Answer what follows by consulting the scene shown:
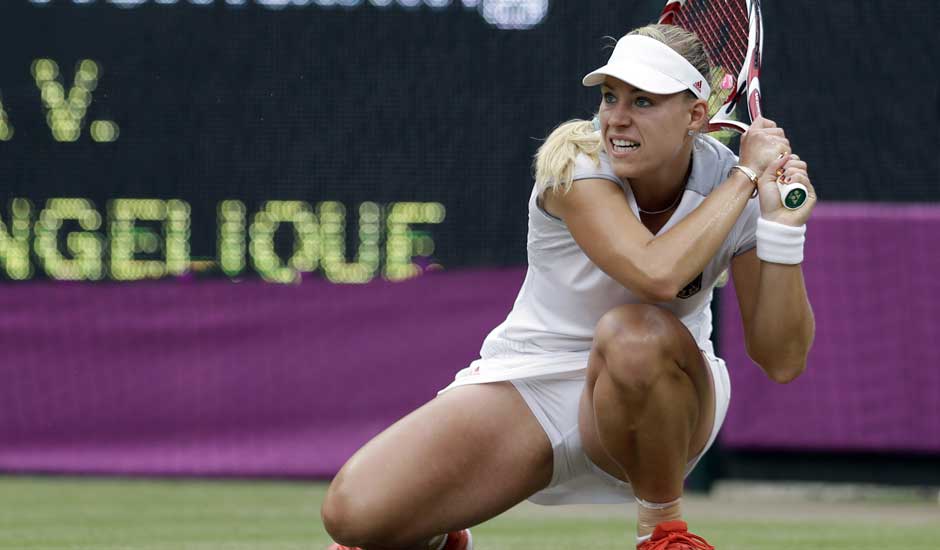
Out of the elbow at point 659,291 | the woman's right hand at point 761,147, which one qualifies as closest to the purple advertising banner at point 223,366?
the woman's right hand at point 761,147

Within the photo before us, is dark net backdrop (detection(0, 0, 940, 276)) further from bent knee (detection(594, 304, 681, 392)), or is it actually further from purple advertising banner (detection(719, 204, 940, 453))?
bent knee (detection(594, 304, 681, 392))

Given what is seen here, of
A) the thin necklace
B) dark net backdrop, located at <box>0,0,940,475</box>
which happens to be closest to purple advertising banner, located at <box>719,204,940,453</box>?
dark net backdrop, located at <box>0,0,940,475</box>

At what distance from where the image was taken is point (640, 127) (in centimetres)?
305

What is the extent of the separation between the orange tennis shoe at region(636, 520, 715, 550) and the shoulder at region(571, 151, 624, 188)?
2.33 ft

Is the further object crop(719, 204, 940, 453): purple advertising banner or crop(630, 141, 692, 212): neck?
crop(719, 204, 940, 453): purple advertising banner

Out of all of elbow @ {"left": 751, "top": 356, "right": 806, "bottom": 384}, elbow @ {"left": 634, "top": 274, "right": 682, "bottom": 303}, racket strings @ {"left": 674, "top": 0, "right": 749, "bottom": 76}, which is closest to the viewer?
elbow @ {"left": 634, "top": 274, "right": 682, "bottom": 303}

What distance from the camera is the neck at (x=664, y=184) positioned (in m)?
3.17

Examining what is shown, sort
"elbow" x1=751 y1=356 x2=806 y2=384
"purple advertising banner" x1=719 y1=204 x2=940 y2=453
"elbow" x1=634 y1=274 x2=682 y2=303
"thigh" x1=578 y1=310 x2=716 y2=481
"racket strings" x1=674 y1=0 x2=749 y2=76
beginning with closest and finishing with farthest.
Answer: "elbow" x1=634 y1=274 x2=682 y2=303
"thigh" x1=578 y1=310 x2=716 y2=481
"elbow" x1=751 y1=356 x2=806 y2=384
"racket strings" x1=674 y1=0 x2=749 y2=76
"purple advertising banner" x1=719 y1=204 x2=940 y2=453

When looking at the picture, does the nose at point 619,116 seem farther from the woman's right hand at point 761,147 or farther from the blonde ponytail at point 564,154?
the woman's right hand at point 761,147

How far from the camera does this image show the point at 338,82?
6125 mm

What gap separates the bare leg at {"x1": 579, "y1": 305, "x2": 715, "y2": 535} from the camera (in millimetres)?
3010

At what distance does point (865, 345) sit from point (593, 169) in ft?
10.3

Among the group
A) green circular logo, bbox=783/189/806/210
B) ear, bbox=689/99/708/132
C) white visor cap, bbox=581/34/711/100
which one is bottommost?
green circular logo, bbox=783/189/806/210

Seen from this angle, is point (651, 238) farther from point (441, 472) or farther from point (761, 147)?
point (441, 472)
